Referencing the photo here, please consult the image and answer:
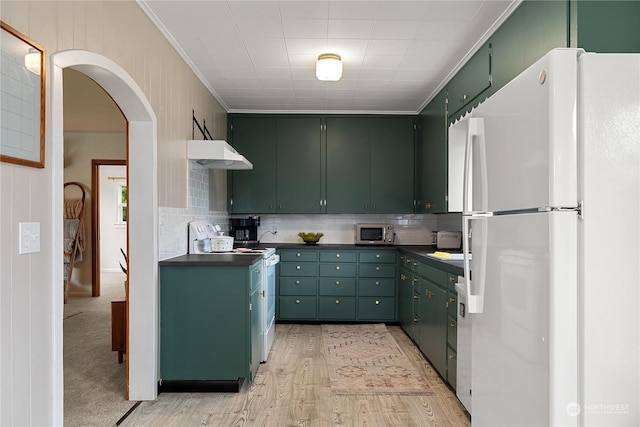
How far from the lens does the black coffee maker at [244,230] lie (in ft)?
17.4

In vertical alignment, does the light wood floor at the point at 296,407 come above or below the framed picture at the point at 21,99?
below

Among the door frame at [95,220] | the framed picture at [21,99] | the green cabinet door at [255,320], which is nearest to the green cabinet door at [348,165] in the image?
the green cabinet door at [255,320]

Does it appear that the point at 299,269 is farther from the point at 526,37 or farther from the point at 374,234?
the point at 526,37

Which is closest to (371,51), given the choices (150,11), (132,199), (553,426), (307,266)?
(150,11)

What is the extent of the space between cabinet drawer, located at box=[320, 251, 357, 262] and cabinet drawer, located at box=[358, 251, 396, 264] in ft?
0.30

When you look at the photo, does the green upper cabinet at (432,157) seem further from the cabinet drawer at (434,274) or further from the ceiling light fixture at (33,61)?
the ceiling light fixture at (33,61)

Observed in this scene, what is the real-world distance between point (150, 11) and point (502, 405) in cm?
289

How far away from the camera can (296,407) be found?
9.39 feet

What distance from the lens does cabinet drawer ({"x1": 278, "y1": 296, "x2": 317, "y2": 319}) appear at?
16.6ft

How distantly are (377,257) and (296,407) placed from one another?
2.43 meters

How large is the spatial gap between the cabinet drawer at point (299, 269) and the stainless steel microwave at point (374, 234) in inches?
26.9

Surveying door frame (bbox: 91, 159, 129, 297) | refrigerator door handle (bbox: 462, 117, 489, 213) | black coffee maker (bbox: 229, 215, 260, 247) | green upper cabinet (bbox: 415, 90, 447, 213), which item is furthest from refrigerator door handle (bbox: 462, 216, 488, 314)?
door frame (bbox: 91, 159, 129, 297)

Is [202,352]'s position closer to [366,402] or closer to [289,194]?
[366,402]

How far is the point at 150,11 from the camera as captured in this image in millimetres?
2797
